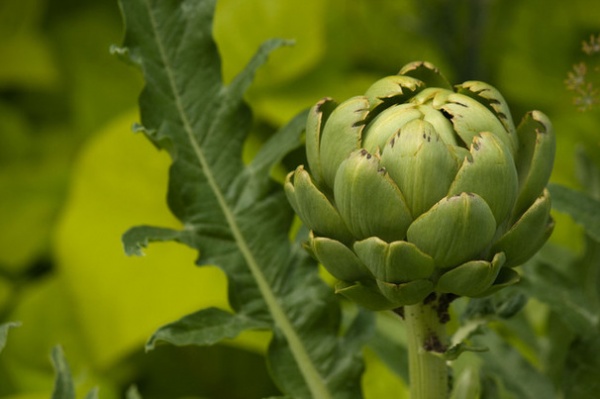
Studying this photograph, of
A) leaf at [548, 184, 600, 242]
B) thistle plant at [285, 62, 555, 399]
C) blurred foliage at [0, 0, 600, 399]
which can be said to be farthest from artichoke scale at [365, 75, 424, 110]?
blurred foliage at [0, 0, 600, 399]

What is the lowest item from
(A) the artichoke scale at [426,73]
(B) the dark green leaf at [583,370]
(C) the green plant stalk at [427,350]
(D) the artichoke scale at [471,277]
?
(B) the dark green leaf at [583,370]

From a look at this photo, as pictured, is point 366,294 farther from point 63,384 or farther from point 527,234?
point 63,384

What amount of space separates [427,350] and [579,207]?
4.9 inches

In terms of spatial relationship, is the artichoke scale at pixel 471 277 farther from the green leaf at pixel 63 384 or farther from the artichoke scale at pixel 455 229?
the green leaf at pixel 63 384

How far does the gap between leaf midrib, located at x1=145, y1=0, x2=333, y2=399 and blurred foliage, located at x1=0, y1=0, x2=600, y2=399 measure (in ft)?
0.82

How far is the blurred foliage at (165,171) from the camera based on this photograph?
3.10ft

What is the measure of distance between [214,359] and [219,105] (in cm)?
48

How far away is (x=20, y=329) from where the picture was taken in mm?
982

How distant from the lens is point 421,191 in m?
0.36

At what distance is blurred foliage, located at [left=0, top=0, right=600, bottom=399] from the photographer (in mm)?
945

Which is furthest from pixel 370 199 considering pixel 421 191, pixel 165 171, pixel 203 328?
pixel 165 171

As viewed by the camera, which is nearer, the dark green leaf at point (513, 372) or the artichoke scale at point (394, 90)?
the artichoke scale at point (394, 90)

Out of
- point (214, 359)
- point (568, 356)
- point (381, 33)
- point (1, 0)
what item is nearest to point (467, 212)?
point (568, 356)

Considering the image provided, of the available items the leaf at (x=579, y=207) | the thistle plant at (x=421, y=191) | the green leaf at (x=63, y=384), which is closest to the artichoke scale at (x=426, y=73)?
the thistle plant at (x=421, y=191)
